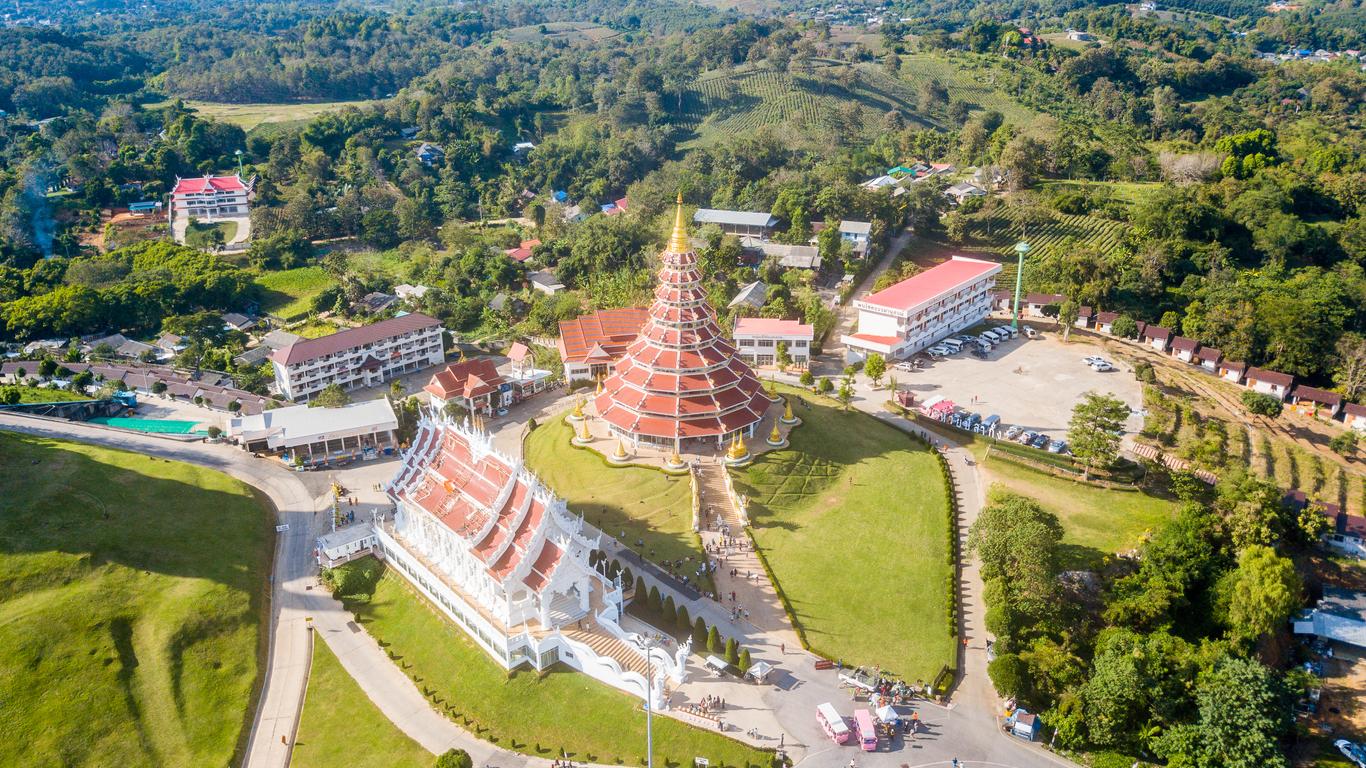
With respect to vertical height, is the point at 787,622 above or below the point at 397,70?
below

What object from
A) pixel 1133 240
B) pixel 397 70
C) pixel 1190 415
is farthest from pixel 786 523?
pixel 397 70

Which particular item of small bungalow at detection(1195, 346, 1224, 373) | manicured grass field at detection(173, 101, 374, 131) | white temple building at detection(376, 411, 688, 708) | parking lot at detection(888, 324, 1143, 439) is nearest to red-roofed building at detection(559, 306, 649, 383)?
parking lot at detection(888, 324, 1143, 439)

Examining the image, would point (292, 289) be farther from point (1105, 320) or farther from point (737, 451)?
point (1105, 320)

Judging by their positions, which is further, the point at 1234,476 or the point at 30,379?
the point at 30,379

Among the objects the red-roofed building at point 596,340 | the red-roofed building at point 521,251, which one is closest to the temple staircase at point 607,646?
the red-roofed building at point 596,340

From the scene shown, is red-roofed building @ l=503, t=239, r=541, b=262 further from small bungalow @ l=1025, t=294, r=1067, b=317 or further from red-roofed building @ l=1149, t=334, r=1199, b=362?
red-roofed building @ l=1149, t=334, r=1199, b=362

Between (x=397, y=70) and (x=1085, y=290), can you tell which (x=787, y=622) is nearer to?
(x=1085, y=290)

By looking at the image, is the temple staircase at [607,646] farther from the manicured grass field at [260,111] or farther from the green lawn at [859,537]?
the manicured grass field at [260,111]
